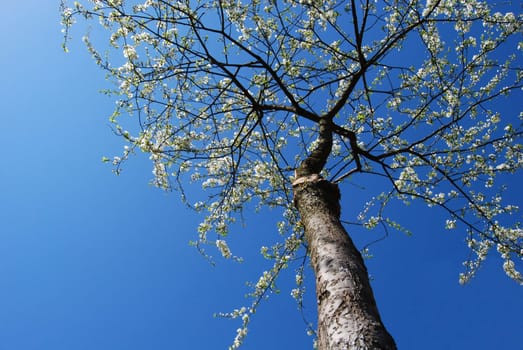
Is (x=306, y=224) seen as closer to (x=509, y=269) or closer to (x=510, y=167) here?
(x=510, y=167)

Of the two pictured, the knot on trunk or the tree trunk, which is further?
the knot on trunk

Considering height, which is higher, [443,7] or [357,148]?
[443,7]

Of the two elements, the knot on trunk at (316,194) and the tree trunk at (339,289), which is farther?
the knot on trunk at (316,194)

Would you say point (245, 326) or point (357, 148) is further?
point (245, 326)

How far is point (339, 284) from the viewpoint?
254 centimetres

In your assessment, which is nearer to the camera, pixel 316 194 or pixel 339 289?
pixel 339 289

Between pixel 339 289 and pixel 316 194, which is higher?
pixel 316 194

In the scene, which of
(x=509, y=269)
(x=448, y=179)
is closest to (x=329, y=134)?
(x=448, y=179)

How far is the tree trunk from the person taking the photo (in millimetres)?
2104

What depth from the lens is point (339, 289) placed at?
8.18ft

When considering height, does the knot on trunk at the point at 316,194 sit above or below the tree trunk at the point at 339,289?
above

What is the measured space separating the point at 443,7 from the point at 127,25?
4997 mm

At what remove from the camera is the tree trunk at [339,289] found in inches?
82.8

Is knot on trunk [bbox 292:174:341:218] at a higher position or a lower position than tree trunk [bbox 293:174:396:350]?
higher
